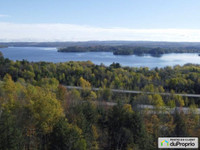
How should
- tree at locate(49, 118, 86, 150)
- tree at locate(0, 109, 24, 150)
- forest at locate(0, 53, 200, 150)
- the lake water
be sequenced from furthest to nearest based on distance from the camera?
the lake water
forest at locate(0, 53, 200, 150)
tree at locate(49, 118, 86, 150)
tree at locate(0, 109, 24, 150)

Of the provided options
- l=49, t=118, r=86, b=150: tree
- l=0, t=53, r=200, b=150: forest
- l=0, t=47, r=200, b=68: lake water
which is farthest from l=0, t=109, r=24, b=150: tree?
l=0, t=47, r=200, b=68: lake water

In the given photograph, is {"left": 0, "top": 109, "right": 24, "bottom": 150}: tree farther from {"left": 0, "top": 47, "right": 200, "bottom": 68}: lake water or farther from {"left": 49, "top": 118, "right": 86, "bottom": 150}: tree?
{"left": 0, "top": 47, "right": 200, "bottom": 68}: lake water

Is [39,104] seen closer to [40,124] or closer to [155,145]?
[40,124]

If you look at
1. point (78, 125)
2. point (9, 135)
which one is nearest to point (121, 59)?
point (78, 125)

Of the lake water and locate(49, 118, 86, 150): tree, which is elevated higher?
the lake water

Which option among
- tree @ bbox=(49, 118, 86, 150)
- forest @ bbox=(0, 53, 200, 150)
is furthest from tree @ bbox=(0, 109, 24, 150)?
tree @ bbox=(49, 118, 86, 150)

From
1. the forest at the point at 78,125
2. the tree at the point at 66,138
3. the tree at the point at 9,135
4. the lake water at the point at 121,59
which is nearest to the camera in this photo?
the tree at the point at 9,135

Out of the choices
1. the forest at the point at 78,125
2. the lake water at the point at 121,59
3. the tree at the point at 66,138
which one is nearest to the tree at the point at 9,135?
the forest at the point at 78,125

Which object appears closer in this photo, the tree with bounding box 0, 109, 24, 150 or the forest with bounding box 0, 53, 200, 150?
the tree with bounding box 0, 109, 24, 150

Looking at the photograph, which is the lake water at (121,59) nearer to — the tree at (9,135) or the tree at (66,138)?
the tree at (66,138)

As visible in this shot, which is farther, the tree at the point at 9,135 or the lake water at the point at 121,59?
the lake water at the point at 121,59

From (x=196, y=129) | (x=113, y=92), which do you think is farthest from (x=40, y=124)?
(x=113, y=92)

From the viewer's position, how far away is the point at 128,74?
866 inches

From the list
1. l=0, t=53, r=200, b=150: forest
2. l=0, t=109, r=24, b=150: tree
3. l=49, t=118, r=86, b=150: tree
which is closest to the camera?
l=0, t=109, r=24, b=150: tree
